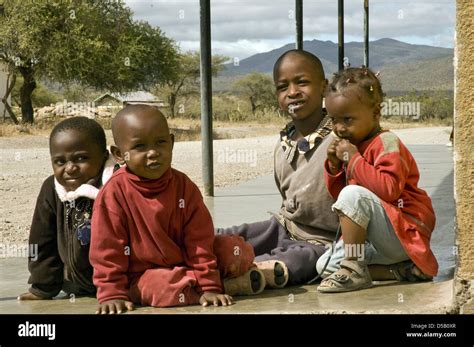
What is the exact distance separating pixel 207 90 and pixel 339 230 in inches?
208

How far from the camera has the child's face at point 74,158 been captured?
176 inches

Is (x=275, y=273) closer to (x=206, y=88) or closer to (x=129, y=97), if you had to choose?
(x=206, y=88)

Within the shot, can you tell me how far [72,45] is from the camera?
32875 millimetres

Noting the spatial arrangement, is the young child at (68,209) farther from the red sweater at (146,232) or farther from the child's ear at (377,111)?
the child's ear at (377,111)

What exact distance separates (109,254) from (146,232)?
0.19 meters

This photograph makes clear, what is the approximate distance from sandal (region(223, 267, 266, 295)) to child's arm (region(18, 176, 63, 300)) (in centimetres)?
84

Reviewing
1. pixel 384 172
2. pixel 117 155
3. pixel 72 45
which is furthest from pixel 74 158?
pixel 72 45

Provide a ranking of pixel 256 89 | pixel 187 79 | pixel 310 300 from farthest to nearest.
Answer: pixel 256 89 → pixel 187 79 → pixel 310 300

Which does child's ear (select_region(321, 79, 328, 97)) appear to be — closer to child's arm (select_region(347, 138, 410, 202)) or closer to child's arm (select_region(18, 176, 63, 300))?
child's arm (select_region(347, 138, 410, 202))

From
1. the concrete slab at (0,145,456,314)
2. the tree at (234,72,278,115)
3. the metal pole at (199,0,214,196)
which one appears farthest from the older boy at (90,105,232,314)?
the tree at (234,72,278,115)

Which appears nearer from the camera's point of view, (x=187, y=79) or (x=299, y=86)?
(x=299, y=86)

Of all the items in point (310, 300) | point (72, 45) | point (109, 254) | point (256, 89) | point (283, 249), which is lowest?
point (310, 300)

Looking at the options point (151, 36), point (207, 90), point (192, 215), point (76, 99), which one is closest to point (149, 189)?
point (192, 215)

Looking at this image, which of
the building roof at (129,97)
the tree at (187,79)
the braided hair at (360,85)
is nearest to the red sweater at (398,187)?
the braided hair at (360,85)
